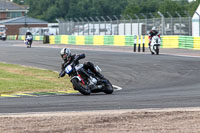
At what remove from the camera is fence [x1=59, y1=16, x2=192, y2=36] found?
40969mm

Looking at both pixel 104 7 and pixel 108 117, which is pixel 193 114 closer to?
pixel 108 117

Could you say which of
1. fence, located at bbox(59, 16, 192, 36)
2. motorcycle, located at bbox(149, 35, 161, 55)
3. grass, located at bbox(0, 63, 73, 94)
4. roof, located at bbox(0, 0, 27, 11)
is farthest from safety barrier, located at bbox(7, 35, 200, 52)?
roof, located at bbox(0, 0, 27, 11)

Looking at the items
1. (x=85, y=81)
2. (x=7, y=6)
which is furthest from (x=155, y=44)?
(x=7, y=6)

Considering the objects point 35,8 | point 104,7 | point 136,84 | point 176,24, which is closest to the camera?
point 136,84

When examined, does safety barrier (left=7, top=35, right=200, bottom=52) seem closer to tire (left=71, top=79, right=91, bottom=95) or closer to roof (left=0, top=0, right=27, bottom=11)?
tire (left=71, top=79, right=91, bottom=95)

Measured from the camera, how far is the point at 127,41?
44312mm

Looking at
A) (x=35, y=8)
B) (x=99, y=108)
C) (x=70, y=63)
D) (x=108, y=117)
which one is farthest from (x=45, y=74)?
(x=35, y=8)

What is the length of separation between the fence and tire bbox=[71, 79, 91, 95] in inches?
1080

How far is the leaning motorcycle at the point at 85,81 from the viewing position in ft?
43.2

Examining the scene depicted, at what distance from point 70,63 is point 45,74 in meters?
6.79

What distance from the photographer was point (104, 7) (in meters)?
174

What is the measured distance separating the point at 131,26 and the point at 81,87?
34.7 metres

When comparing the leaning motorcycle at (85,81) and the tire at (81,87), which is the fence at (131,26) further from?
the tire at (81,87)

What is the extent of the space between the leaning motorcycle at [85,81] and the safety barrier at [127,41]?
21500 millimetres
